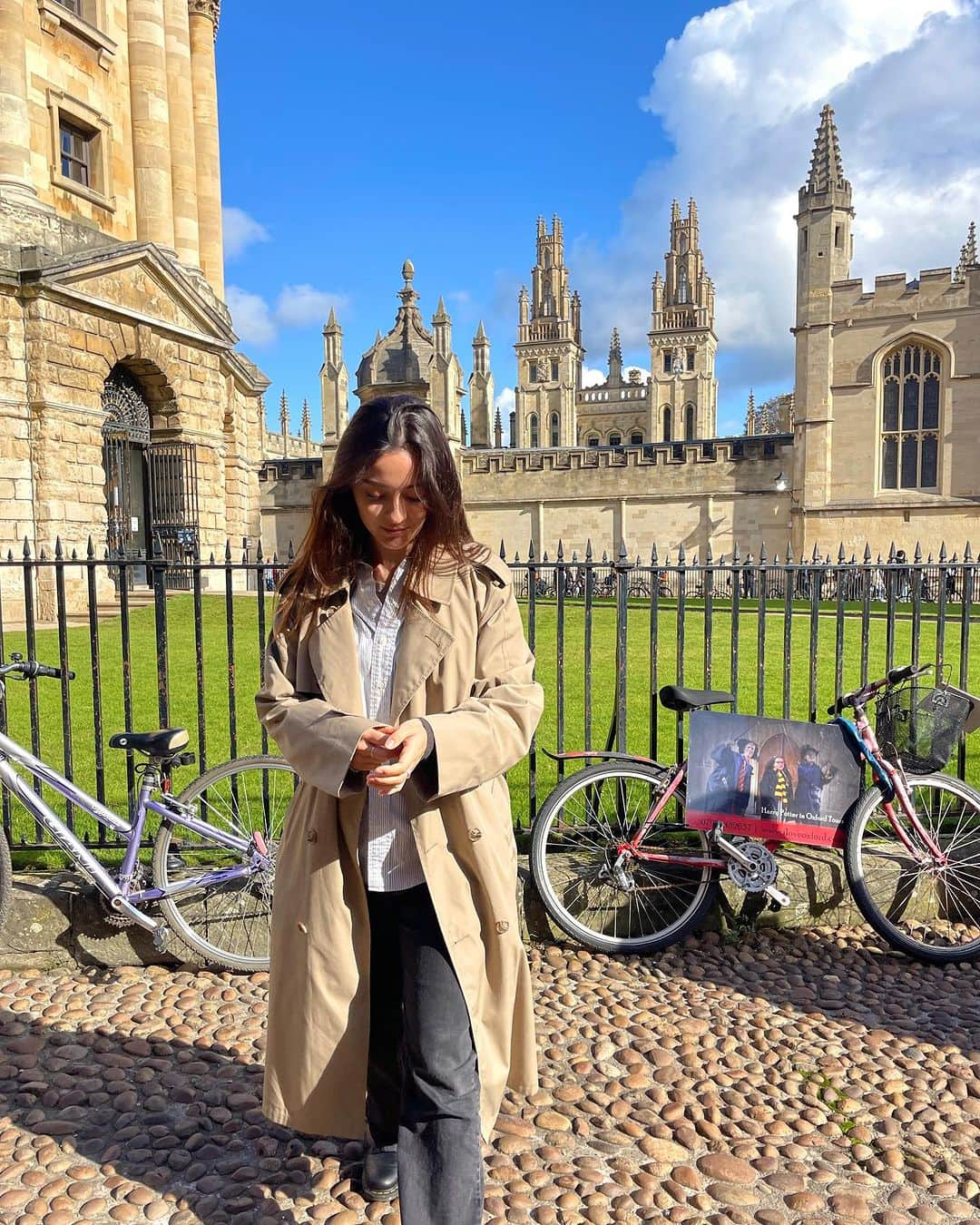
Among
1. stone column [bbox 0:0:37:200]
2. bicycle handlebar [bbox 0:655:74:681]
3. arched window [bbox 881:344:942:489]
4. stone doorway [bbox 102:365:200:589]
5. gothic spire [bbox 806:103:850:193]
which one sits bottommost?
bicycle handlebar [bbox 0:655:74:681]

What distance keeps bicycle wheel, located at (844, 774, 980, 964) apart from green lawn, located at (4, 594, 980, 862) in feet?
2.34

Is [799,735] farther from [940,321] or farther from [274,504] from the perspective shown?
[274,504]

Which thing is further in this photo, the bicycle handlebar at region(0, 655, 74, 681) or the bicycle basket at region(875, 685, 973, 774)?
the bicycle basket at region(875, 685, 973, 774)

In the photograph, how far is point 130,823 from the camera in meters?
3.47

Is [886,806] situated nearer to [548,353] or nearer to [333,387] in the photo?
[333,387]

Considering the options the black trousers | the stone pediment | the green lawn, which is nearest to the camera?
the black trousers

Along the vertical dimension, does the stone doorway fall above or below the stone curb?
above

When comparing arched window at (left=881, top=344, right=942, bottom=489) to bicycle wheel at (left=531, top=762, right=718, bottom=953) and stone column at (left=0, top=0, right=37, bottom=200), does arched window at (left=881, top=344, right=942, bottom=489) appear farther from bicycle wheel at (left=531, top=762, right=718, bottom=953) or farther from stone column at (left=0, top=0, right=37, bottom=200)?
bicycle wheel at (left=531, top=762, right=718, bottom=953)

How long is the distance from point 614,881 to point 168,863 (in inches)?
72.5

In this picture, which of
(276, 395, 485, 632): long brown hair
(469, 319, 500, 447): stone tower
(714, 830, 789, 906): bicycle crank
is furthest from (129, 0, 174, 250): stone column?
(469, 319, 500, 447): stone tower

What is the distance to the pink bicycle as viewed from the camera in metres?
3.64

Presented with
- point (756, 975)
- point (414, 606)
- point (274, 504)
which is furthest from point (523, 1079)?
point (274, 504)

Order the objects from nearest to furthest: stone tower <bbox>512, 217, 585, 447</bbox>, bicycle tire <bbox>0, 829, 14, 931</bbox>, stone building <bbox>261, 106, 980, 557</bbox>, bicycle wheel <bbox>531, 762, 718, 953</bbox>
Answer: bicycle tire <bbox>0, 829, 14, 931</bbox>
bicycle wheel <bbox>531, 762, 718, 953</bbox>
stone building <bbox>261, 106, 980, 557</bbox>
stone tower <bbox>512, 217, 585, 447</bbox>

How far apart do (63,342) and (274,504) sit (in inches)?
695
